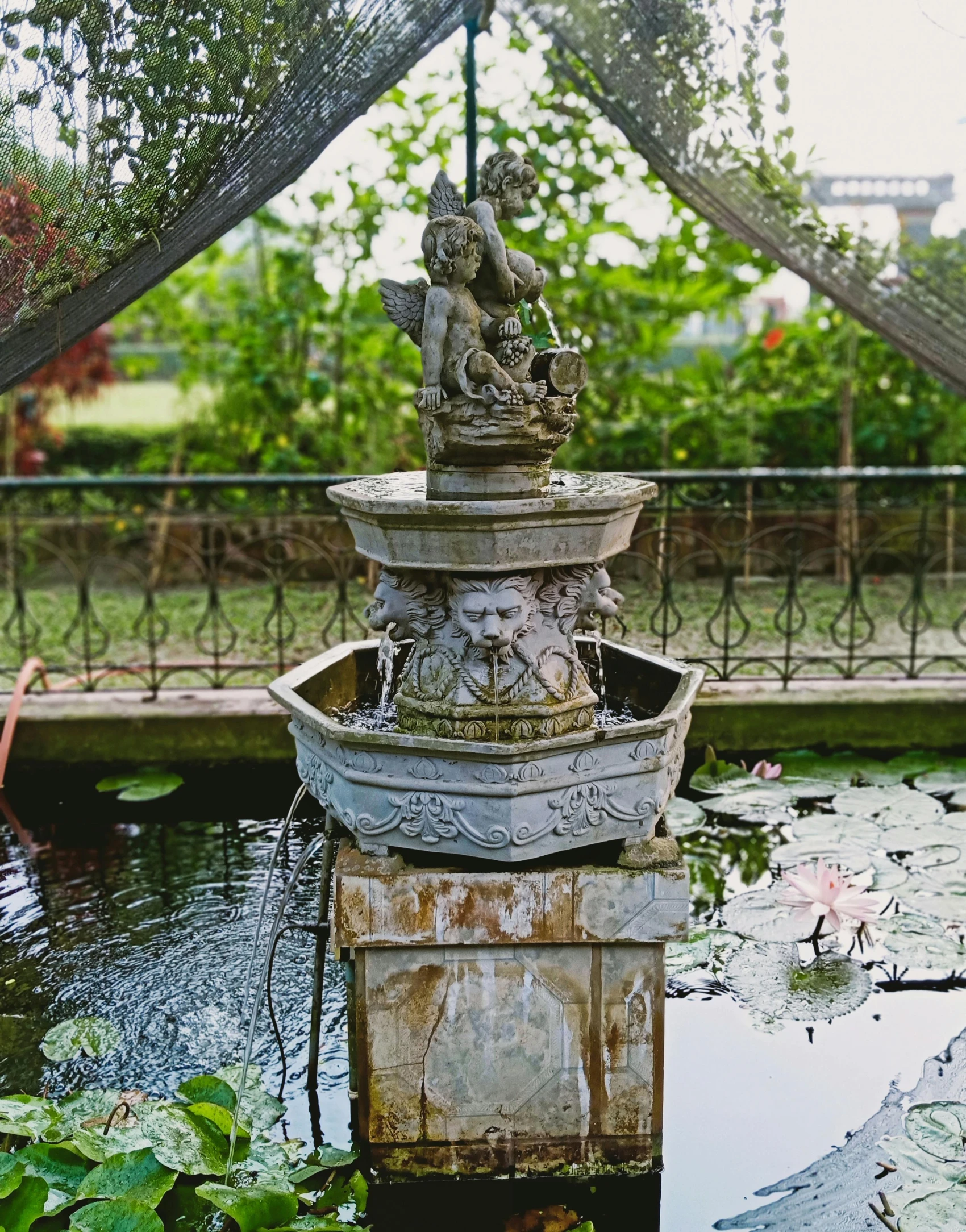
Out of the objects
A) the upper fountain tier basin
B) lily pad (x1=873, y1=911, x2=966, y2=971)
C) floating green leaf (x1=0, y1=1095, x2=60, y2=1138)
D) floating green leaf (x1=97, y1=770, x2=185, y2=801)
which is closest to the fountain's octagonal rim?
the upper fountain tier basin

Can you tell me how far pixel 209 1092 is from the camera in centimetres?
276

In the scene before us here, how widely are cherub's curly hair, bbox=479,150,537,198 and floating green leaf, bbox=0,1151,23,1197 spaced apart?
226 centimetres

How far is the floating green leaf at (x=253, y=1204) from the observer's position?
2371 millimetres

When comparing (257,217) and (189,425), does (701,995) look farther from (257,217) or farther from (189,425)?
(189,425)

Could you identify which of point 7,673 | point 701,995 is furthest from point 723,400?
point 701,995

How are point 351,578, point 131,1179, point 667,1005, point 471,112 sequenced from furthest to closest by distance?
point 351,578
point 471,112
point 667,1005
point 131,1179

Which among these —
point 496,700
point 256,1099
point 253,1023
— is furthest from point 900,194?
point 256,1099

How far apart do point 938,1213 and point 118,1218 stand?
157 cm

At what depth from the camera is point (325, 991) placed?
3393mm

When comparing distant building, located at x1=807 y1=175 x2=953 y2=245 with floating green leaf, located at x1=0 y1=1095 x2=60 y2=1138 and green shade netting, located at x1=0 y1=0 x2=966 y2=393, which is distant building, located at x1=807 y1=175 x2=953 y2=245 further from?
floating green leaf, located at x1=0 y1=1095 x2=60 y2=1138

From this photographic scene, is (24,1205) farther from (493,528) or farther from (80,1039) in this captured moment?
(493,528)

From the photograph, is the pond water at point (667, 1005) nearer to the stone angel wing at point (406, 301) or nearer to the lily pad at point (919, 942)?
the lily pad at point (919, 942)

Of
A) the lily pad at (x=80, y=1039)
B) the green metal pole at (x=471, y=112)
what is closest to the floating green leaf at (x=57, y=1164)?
the lily pad at (x=80, y=1039)

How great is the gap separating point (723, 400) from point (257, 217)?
347 centimetres
